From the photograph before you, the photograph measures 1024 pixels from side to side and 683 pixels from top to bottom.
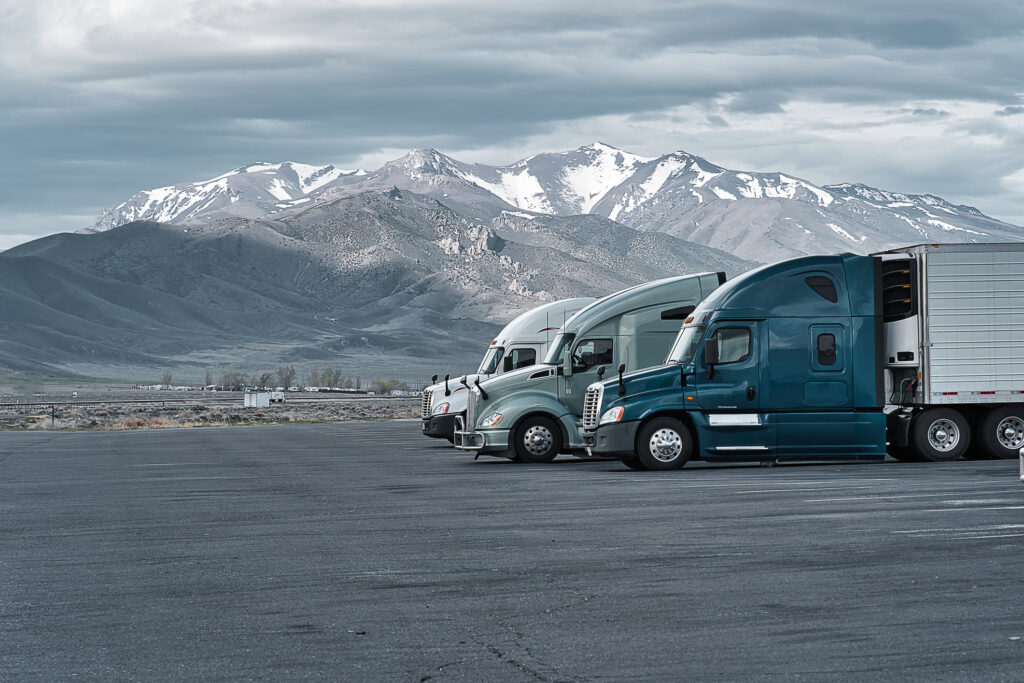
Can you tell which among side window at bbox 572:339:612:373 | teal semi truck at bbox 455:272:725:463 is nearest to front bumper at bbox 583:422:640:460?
teal semi truck at bbox 455:272:725:463

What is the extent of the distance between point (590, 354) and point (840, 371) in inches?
208

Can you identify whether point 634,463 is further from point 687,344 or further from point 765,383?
point 765,383

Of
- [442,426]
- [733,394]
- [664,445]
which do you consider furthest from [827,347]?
[442,426]

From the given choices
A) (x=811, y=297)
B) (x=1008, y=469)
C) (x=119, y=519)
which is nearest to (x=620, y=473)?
(x=811, y=297)

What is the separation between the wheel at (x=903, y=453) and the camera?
25447 mm

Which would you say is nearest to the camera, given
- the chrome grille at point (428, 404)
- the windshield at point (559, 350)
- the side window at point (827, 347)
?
the side window at point (827, 347)

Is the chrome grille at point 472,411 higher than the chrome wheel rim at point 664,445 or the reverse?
higher

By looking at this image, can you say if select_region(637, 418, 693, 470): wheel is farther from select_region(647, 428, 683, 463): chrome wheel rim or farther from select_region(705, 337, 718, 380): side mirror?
select_region(705, 337, 718, 380): side mirror

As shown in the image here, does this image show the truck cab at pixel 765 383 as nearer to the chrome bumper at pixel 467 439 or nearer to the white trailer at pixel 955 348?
the white trailer at pixel 955 348

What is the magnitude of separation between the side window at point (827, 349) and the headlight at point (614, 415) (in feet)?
12.4

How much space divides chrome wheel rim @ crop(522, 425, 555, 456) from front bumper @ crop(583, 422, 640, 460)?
12.5 feet

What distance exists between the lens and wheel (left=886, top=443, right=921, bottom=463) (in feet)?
83.5

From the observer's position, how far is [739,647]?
8656mm

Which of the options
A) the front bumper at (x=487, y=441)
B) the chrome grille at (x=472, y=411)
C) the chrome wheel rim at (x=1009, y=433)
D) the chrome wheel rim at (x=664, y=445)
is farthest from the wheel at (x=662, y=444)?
the chrome wheel rim at (x=1009, y=433)
